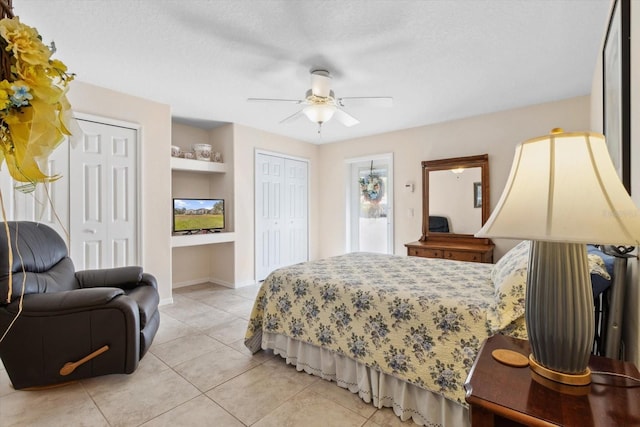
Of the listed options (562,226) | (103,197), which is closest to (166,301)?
(103,197)

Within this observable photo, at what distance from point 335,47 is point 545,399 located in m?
2.39

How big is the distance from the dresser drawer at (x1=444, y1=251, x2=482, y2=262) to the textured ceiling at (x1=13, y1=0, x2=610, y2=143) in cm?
179

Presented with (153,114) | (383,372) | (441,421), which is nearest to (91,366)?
(383,372)

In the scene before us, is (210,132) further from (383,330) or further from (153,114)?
(383,330)

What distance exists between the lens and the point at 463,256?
366 cm

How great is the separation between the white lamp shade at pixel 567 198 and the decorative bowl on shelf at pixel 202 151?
4216 millimetres

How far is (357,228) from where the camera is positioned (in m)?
5.48

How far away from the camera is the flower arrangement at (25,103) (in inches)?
20.1

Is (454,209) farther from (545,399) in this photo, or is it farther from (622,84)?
(545,399)

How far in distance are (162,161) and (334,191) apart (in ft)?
9.58

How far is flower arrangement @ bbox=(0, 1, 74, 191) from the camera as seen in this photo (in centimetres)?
51

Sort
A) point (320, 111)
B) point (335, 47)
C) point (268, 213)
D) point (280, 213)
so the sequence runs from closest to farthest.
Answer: point (335, 47), point (320, 111), point (268, 213), point (280, 213)

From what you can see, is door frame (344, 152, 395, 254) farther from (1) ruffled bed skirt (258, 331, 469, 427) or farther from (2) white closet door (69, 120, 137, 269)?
(2) white closet door (69, 120, 137, 269)

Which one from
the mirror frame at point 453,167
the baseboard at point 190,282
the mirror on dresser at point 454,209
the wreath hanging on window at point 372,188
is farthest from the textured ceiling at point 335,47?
the baseboard at point 190,282
